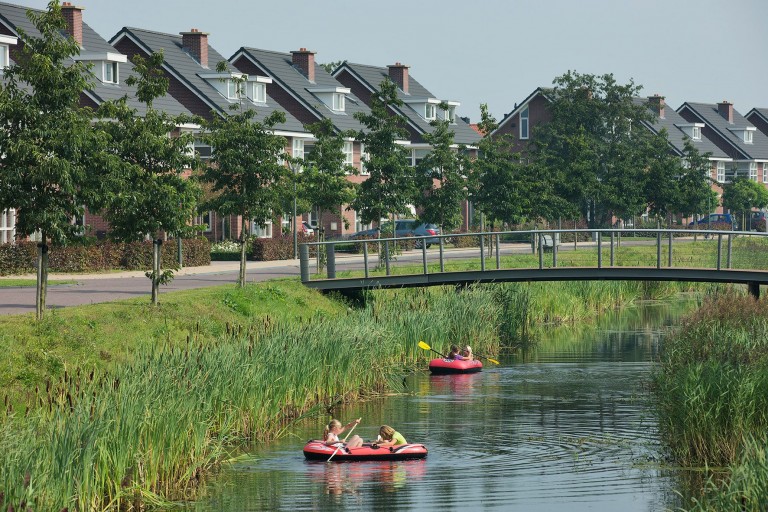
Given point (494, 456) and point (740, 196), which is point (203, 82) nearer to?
point (740, 196)

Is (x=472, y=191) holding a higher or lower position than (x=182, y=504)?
higher

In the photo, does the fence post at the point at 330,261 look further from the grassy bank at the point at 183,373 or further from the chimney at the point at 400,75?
the chimney at the point at 400,75

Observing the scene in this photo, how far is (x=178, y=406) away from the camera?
1623 centimetres

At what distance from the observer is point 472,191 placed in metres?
54.9

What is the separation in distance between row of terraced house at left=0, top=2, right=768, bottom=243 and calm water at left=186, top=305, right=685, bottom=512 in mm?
20290

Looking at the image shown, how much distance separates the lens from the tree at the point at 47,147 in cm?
2212

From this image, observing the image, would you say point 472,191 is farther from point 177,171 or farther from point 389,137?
point 177,171

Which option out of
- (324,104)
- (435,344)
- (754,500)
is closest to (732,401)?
(754,500)

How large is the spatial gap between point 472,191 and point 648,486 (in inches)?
1516

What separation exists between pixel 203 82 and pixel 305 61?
12554mm

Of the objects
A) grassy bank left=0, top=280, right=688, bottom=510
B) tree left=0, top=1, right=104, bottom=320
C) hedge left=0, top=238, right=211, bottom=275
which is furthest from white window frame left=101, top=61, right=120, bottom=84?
tree left=0, top=1, right=104, bottom=320

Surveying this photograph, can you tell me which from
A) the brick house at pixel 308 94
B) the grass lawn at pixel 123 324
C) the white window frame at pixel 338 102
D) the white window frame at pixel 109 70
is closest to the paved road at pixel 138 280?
the grass lawn at pixel 123 324

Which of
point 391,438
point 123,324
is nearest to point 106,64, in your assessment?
point 123,324

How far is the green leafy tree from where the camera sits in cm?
8969
